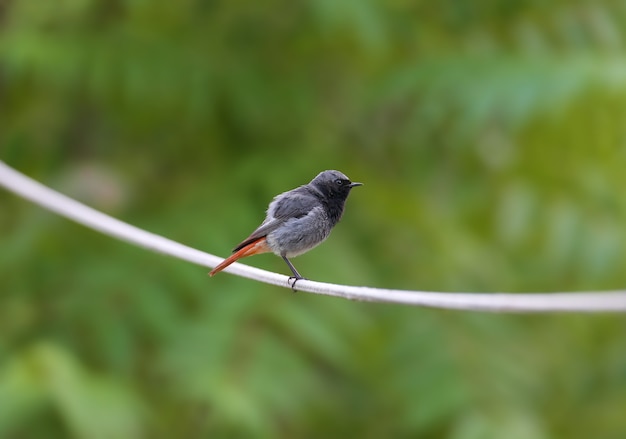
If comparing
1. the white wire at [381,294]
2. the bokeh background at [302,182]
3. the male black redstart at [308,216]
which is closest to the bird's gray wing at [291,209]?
the male black redstart at [308,216]

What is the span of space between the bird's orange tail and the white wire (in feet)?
0.14

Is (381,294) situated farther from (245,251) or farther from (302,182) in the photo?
(302,182)

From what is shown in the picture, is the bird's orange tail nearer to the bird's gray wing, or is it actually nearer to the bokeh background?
the bird's gray wing

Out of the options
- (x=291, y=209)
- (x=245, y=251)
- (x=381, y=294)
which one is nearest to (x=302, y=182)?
(x=291, y=209)

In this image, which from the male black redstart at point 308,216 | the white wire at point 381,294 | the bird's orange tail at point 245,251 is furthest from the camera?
the male black redstart at point 308,216

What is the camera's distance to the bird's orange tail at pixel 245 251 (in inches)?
79.4

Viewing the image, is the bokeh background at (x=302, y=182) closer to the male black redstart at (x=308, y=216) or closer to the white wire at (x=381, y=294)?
the male black redstart at (x=308, y=216)

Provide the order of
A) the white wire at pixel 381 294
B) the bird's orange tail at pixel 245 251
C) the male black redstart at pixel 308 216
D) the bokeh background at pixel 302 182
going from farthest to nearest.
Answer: the bokeh background at pixel 302 182 < the male black redstart at pixel 308 216 < the bird's orange tail at pixel 245 251 < the white wire at pixel 381 294

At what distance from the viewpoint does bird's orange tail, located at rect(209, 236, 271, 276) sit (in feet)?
6.62

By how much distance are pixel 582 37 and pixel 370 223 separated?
1244mm

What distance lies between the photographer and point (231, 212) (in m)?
3.72

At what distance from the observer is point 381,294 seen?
137 centimetres

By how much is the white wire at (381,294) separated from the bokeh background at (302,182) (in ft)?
4.21

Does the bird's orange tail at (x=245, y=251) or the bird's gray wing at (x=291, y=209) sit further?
the bird's gray wing at (x=291, y=209)
